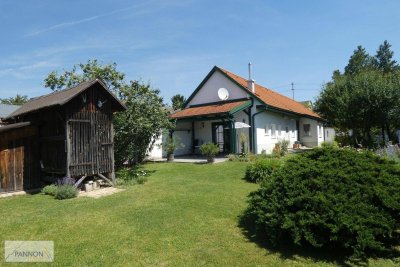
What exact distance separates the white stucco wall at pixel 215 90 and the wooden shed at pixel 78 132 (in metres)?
11.5

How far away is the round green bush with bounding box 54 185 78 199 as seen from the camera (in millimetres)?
10258

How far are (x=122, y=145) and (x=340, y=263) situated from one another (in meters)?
12.5

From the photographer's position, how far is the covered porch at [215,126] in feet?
65.2

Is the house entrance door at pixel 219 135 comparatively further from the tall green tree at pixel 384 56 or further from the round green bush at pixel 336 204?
the tall green tree at pixel 384 56

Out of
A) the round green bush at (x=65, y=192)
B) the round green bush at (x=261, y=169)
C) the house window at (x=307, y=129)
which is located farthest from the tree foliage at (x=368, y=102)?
the round green bush at (x=65, y=192)

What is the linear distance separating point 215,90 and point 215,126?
286 centimetres

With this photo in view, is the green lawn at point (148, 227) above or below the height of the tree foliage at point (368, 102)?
below

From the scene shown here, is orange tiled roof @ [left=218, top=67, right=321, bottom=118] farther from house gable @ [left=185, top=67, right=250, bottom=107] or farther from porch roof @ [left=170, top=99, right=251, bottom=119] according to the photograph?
porch roof @ [left=170, top=99, right=251, bottom=119]

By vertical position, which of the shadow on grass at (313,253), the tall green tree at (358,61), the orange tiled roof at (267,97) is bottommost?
the shadow on grass at (313,253)

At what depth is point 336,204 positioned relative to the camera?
213 inches

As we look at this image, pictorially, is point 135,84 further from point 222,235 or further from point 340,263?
point 340,263

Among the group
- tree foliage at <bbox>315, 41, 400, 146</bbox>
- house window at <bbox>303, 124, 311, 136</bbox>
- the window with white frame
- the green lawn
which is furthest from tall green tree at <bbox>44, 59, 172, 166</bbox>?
house window at <bbox>303, 124, 311, 136</bbox>

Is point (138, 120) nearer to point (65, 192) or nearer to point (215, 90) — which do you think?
point (65, 192)

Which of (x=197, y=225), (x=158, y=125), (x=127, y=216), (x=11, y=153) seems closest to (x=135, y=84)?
(x=158, y=125)
